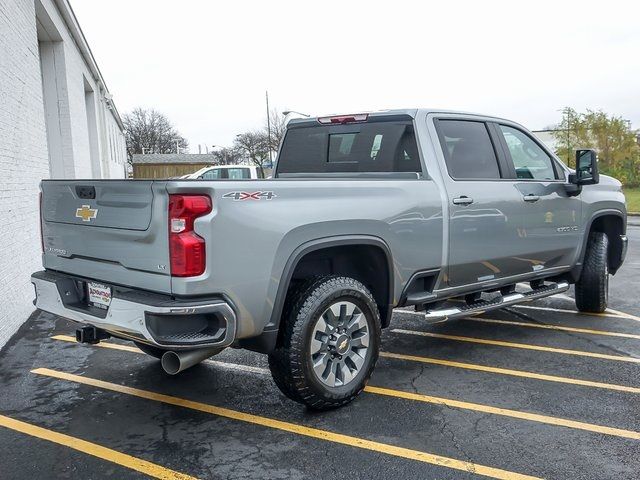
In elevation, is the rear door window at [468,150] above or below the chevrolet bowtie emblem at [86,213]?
above

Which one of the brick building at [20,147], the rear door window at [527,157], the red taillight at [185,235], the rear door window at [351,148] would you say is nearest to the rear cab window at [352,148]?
the rear door window at [351,148]

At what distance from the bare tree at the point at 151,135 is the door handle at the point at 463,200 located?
252ft

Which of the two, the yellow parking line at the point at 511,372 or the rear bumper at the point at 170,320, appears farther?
the yellow parking line at the point at 511,372

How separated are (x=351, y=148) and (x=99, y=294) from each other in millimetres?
2467

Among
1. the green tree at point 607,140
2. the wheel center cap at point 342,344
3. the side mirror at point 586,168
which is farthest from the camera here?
the green tree at point 607,140

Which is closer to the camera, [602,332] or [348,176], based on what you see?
[348,176]

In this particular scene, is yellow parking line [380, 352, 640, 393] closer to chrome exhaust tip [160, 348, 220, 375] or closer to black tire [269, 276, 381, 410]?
black tire [269, 276, 381, 410]

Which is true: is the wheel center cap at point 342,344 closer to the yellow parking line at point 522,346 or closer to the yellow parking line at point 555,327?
the yellow parking line at point 522,346

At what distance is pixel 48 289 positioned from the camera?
3.82m

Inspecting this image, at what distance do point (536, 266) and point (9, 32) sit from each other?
6538 mm

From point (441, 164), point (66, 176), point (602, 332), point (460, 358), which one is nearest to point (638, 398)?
point (460, 358)

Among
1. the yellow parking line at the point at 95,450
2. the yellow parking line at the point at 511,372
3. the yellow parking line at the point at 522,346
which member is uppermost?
the yellow parking line at the point at 95,450

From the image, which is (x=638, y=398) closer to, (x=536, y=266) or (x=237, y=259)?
A: (x=536, y=266)

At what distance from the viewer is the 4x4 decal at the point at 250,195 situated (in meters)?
3.09
